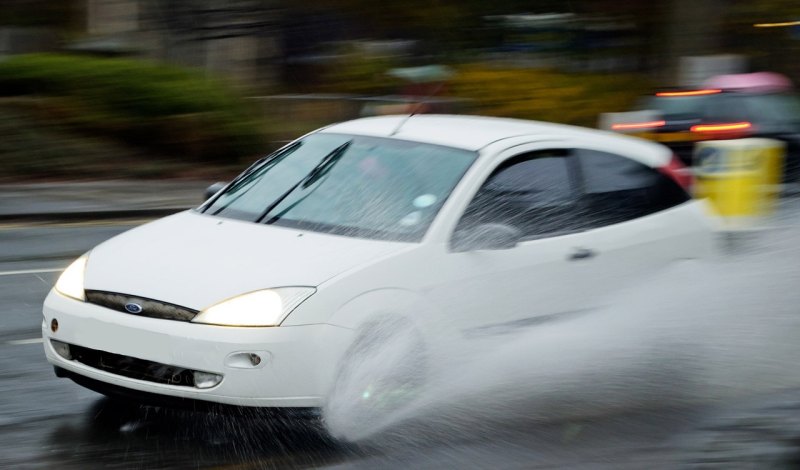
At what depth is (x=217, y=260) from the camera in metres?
5.78

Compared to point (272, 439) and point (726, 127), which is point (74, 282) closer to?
point (272, 439)

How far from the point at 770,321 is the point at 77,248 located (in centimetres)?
710

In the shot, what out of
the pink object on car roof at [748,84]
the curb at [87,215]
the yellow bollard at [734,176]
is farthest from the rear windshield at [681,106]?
the curb at [87,215]

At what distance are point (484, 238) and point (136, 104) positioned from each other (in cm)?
1339

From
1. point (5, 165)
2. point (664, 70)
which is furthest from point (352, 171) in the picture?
point (664, 70)

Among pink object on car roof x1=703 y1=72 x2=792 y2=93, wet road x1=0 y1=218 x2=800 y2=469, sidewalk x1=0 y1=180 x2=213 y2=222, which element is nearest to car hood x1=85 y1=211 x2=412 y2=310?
wet road x1=0 y1=218 x2=800 y2=469

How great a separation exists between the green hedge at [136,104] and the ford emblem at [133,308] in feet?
42.9

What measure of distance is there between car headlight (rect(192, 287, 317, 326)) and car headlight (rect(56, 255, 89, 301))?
0.73m

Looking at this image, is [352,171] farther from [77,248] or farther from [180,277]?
[77,248]

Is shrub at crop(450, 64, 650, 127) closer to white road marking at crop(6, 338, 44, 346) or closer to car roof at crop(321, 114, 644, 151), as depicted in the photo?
car roof at crop(321, 114, 644, 151)

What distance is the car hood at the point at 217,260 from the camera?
18.1 ft

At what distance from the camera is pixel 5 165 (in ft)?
56.2

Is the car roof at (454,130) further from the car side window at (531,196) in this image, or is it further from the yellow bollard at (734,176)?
the yellow bollard at (734,176)

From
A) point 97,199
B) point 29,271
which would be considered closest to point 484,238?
point 29,271
